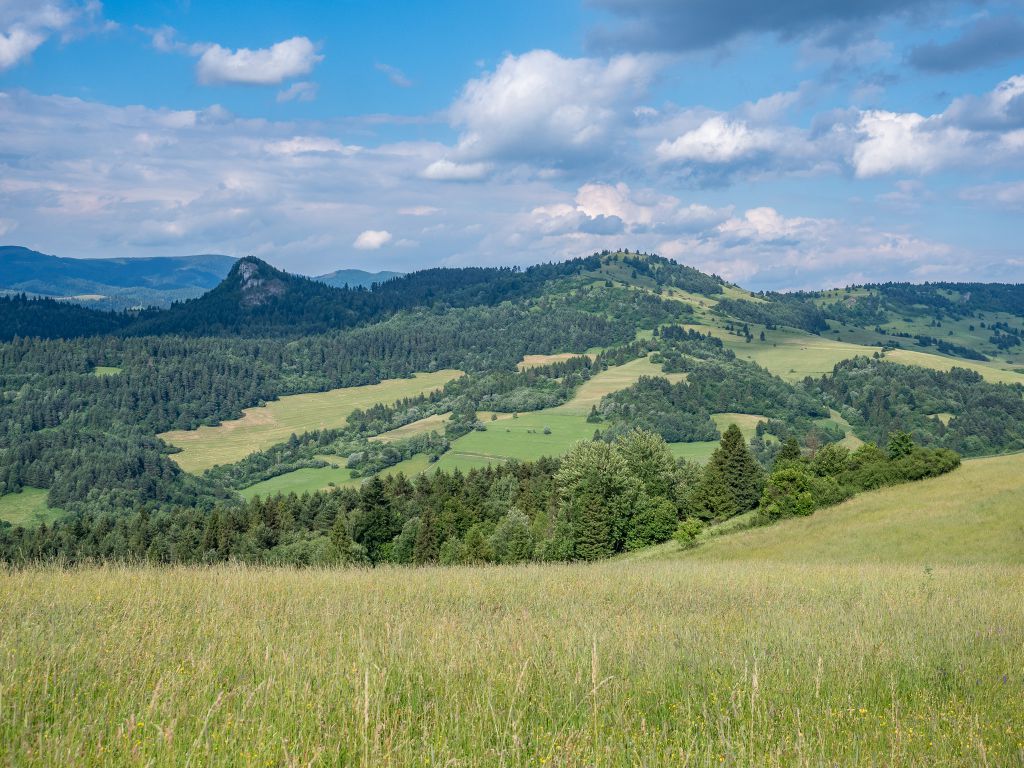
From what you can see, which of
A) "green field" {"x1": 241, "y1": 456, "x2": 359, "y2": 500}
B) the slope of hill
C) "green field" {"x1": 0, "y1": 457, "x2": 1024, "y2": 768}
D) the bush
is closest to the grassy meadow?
"green field" {"x1": 0, "y1": 457, "x2": 1024, "y2": 768}

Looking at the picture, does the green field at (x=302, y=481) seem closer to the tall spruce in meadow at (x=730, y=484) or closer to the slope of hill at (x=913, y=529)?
the tall spruce in meadow at (x=730, y=484)

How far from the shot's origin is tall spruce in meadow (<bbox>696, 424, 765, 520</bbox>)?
222ft

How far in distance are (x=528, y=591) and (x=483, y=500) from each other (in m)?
66.5

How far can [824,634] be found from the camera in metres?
9.48

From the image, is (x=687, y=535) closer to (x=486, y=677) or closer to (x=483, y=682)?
(x=486, y=677)

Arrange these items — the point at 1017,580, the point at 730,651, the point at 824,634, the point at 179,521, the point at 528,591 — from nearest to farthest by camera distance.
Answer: the point at 730,651
the point at 824,634
the point at 528,591
the point at 1017,580
the point at 179,521

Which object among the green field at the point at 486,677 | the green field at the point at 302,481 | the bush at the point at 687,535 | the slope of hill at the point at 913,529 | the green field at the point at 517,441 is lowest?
the green field at the point at 302,481

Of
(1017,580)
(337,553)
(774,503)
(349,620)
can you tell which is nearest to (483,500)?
(337,553)

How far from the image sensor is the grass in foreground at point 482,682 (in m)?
5.27

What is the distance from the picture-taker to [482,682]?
6891 mm

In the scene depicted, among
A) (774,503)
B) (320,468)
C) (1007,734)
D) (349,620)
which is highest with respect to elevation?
(1007,734)

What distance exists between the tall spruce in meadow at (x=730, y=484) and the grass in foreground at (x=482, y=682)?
57.3 m

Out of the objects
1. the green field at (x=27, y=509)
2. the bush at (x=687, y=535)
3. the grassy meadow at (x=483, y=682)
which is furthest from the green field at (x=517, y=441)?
the grassy meadow at (x=483, y=682)

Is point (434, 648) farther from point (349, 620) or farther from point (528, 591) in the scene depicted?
point (528, 591)
